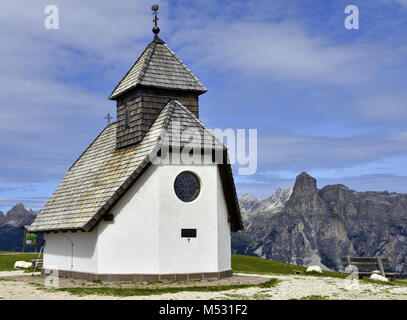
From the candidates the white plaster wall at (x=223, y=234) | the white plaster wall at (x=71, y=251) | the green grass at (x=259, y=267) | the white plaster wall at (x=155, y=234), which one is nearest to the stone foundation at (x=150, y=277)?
the white plaster wall at (x=155, y=234)

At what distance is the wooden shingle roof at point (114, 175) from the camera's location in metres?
21.0

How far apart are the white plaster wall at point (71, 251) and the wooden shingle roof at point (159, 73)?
25.4 ft

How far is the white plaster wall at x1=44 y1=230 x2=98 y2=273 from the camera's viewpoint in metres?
21.7

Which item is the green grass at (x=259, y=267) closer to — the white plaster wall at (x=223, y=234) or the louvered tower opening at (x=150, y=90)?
the white plaster wall at (x=223, y=234)

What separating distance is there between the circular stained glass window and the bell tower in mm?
3087

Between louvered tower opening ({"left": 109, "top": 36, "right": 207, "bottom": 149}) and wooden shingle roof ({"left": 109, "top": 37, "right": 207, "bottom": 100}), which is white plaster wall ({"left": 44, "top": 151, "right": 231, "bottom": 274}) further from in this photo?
wooden shingle roof ({"left": 109, "top": 37, "right": 207, "bottom": 100})

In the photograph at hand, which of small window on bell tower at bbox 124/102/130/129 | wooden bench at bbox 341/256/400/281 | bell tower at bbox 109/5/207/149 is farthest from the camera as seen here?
small window on bell tower at bbox 124/102/130/129

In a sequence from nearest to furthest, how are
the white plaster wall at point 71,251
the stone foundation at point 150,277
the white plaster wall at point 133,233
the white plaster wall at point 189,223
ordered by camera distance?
the stone foundation at point 150,277 → the white plaster wall at point 133,233 → the white plaster wall at point 189,223 → the white plaster wall at point 71,251

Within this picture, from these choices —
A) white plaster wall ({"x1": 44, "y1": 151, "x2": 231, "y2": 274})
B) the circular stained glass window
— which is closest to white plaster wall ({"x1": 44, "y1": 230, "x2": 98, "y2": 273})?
white plaster wall ({"x1": 44, "y1": 151, "x2": 231, "y2": 274})

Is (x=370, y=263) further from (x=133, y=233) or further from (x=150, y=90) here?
(x=150, y=90)

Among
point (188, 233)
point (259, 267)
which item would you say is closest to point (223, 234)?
point (188, 233)
